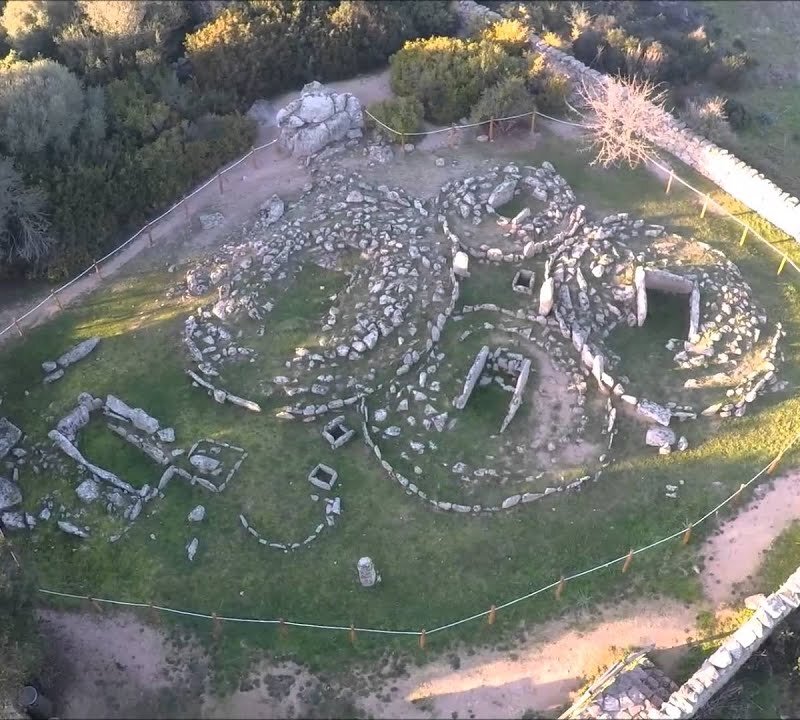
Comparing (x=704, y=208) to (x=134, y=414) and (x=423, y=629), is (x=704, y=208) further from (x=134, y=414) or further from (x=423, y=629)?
(x=134, y=414)

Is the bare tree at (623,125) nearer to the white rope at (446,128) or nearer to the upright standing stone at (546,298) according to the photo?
the white rope at (446,128)

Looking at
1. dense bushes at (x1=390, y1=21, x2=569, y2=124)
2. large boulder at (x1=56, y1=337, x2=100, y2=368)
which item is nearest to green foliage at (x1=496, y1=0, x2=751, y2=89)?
dense bushes at (x1=390, y1=21, x2=569, y2=124)

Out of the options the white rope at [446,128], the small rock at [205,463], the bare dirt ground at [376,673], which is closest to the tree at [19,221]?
the small rock at [205,463]

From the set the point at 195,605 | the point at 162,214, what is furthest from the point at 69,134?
the point at 195,605

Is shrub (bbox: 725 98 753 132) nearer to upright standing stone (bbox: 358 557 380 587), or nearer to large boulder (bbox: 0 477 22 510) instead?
upright standing stone (bbox: 358 557 380 587)

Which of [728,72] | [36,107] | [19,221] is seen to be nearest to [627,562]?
[19,221]

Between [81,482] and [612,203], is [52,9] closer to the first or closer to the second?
[81,482]
